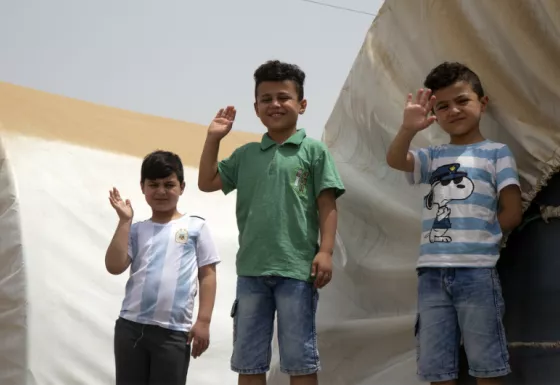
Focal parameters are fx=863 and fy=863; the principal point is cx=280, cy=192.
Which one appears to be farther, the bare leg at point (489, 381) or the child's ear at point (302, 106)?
the child's ear at point (302, 106)

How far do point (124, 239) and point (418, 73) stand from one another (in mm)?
673

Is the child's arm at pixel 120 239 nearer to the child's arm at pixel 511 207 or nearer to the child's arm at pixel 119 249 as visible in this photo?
the child's arm at pixel 119 249

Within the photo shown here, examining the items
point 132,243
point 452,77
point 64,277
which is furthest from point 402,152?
point 64,277

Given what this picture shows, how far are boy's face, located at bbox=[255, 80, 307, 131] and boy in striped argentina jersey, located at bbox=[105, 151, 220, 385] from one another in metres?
0.32

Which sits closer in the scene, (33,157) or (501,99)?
(501,99)

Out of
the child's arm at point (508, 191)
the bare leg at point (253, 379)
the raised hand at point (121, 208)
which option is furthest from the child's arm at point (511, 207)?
the raised hand at point (121, 208)

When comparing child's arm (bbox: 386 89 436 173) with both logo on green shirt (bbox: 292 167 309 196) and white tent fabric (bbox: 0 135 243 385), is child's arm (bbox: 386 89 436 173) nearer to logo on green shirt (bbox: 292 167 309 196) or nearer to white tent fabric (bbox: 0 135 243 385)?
logo on green shirt (bbox: 292 167 309 196)

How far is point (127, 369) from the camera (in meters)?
1.68

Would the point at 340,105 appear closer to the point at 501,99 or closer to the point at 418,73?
the point at 418,73

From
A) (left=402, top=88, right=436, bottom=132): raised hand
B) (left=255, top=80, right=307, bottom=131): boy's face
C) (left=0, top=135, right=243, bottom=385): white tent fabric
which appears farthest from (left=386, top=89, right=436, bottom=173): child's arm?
(left=0, top=135, right=243, bottom=385): white tent fabric

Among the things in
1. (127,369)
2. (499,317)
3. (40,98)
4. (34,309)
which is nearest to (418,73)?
(499,317)

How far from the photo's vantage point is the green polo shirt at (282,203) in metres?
1.46

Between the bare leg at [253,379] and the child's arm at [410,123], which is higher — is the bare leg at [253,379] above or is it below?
below

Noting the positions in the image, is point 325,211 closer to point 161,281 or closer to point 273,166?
point 273,166
